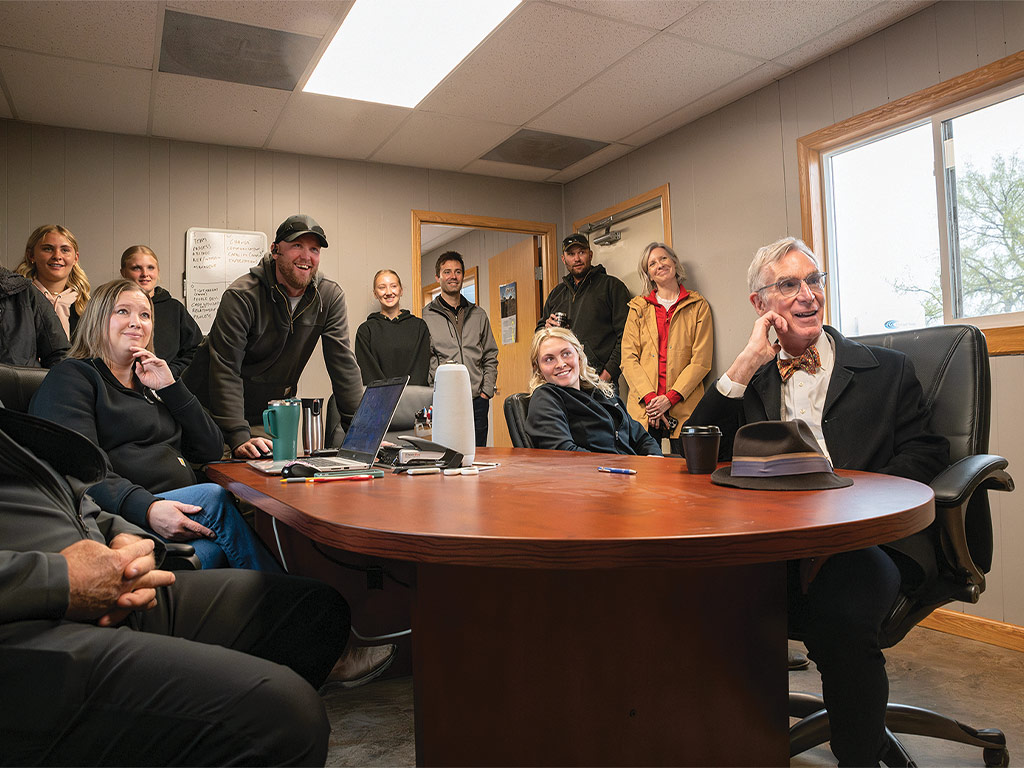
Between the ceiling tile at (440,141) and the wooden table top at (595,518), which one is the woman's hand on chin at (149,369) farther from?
the ceiling tile at (440,141)

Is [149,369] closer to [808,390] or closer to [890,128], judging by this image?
[808,390]

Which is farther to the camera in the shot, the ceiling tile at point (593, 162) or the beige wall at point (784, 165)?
the ceiling tile at point (593, 162)

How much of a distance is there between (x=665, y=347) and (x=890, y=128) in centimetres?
161

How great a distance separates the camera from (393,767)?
1685mm

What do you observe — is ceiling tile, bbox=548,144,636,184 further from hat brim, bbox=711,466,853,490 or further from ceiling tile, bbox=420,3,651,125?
hat brim, bbox=711,466,853,490

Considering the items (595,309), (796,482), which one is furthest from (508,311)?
(796,482)

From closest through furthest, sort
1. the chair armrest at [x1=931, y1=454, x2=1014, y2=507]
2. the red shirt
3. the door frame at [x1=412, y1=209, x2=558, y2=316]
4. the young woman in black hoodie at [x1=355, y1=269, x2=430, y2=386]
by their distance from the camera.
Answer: the chair armrest at [x1=931, y1=454, x2=1014, y2=507] < the red shirt < the young woman in black hoodie at [x1=355, y1=269, x2=430, y2=386] < the door frame at [x1=412, y1=209, x2=558, y2=316]

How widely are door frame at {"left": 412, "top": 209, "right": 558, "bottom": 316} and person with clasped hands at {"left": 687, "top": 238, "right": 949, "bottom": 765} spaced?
3414 millimetres

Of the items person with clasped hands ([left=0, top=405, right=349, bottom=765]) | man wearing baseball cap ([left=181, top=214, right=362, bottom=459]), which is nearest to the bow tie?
person with clasped hands ([left=0, top=405, right=349, bottom=765])

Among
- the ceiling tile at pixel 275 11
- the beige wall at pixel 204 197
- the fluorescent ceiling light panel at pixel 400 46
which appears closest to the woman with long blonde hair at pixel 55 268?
the beige wall at pixel 204 197

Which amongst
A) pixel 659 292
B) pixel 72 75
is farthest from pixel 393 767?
pixel 72 75

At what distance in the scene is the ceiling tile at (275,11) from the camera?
2.95m

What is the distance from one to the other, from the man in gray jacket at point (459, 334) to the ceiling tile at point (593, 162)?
1.09 m

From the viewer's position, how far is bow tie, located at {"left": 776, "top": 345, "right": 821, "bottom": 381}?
185 centimetres
